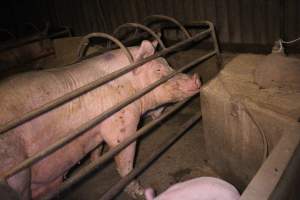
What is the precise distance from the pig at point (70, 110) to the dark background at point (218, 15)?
178cm

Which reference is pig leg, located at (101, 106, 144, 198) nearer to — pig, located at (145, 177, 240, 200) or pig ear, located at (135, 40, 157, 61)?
pig ear, located at (135, 40, 157, 61)

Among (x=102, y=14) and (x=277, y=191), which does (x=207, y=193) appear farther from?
(x=102, y=14)

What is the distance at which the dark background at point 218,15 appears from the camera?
4.20 meters

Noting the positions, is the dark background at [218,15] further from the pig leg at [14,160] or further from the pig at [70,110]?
the pig leg at [14,160]

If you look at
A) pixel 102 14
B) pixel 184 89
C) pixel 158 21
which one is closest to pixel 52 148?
pixel 184 89

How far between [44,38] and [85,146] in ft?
10.2

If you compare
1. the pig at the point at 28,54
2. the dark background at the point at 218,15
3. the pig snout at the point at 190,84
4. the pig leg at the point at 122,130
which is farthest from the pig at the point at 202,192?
the pig at the point at 28,54

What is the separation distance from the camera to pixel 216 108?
116 inches

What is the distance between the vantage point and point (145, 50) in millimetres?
3064

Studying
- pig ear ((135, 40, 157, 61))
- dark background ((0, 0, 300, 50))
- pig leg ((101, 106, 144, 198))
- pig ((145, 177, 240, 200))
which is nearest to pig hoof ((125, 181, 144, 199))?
pig leg ((101, 106, 144, 198))

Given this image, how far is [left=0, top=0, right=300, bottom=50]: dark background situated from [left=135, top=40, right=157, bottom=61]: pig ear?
2.17 m

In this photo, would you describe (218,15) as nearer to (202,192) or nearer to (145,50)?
(145,50)

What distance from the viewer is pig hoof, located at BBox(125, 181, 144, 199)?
3.39 meters

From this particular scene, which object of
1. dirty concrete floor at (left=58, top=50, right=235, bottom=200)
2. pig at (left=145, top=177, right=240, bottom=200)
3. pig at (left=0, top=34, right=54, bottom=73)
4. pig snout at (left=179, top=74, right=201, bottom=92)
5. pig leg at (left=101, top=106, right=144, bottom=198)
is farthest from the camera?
A: pig at (left=0, top=34, right=54, bottom=73)
